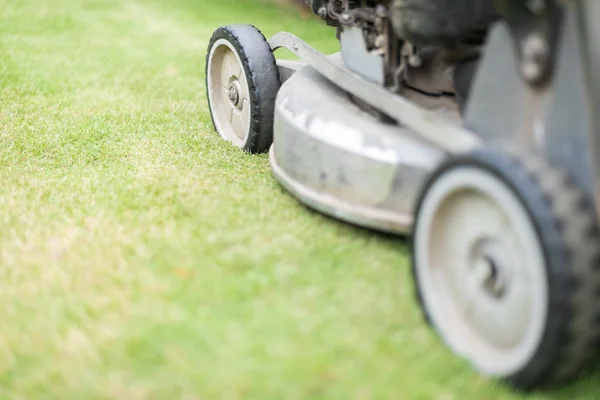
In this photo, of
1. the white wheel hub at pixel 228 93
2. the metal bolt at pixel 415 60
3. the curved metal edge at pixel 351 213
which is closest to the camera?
the curved metal edge at pixel 351 213

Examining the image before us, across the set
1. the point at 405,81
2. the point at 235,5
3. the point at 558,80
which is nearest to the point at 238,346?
the point at 558,80

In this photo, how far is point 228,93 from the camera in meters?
3.21

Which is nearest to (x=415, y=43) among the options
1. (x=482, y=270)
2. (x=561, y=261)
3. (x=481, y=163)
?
(x=481, y=163)

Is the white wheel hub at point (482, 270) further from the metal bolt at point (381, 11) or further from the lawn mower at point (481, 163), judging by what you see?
the metal bolt at point (381, 11)

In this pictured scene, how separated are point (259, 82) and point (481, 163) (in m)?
1.52

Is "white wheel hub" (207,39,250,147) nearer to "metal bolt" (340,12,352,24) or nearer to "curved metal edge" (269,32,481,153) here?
"curved metal edge" (269,32,481,153)

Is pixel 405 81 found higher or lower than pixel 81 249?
higher

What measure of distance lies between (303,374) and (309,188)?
0.82m

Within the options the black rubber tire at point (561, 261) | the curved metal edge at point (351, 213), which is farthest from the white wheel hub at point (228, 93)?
the black rubber tire at point (561, 261)

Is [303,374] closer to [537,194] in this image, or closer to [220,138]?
[537,194]

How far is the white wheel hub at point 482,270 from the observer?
4.88 ft

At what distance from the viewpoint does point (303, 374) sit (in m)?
1.54

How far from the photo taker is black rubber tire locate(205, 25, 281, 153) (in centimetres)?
292

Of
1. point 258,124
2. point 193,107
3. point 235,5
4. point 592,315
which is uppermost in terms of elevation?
point 592,315
